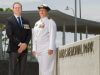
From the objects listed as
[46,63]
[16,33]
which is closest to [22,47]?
[16,33]

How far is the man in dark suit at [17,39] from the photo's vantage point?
1038 cm

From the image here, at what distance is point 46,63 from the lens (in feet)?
34.4

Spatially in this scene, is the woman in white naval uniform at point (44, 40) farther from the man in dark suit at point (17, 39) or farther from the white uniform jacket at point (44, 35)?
the man in dark suit at point (17, 39)

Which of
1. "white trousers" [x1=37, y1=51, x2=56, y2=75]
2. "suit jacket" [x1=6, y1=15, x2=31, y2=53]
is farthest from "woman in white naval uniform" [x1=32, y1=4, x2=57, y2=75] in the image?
"suit jacket" [x1=6, y1=15, x2=31, y2=53]

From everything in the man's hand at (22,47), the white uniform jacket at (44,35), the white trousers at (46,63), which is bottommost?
the white trousers at (46,63)

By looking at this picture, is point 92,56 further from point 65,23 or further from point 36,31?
point 65,23

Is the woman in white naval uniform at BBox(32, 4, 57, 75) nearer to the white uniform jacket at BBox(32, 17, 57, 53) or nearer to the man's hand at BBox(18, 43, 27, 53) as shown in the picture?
the white uniform jacket at BBox(32, 17, 57, 53)

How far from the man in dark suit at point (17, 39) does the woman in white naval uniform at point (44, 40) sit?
8.1 inches

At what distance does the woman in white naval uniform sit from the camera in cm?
1041

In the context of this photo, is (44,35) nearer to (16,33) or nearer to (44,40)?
(44,40)

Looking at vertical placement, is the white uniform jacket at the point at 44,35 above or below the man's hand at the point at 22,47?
above

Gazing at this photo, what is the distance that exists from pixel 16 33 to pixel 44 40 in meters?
0.58

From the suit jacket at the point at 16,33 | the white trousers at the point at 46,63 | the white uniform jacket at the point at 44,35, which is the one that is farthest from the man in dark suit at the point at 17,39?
the white trousers at the point at 46,63

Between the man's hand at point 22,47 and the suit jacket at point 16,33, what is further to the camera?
the suit jacket at point 16,33
